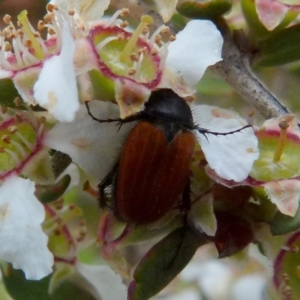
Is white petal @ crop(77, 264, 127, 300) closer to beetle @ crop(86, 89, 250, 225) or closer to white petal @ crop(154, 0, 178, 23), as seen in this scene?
beetle @ crop(86, 89, 250, 225)

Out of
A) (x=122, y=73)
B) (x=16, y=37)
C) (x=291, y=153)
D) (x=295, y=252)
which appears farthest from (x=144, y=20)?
(x=295, y=252)

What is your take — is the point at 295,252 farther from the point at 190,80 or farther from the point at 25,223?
the point at 25,223

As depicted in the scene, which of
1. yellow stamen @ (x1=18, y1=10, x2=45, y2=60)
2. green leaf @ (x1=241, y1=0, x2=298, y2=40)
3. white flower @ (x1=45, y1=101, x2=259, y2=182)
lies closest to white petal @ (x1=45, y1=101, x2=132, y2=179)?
white flower @ (x1=45, y1=101, x2=259, y2=182)

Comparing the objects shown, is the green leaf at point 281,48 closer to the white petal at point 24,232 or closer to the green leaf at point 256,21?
the green leaf at point 256,21

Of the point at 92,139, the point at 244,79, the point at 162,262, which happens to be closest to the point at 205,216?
the point at 162,262

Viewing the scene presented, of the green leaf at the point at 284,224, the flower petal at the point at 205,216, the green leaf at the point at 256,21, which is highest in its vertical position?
the green leaf at the point at 256,21

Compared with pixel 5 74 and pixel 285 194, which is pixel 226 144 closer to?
pixel 285 194

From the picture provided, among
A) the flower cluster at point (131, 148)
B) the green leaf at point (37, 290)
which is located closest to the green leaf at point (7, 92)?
the flower cluster at point (131, 148)

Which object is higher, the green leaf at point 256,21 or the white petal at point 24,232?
the green leaf at point 256,21
